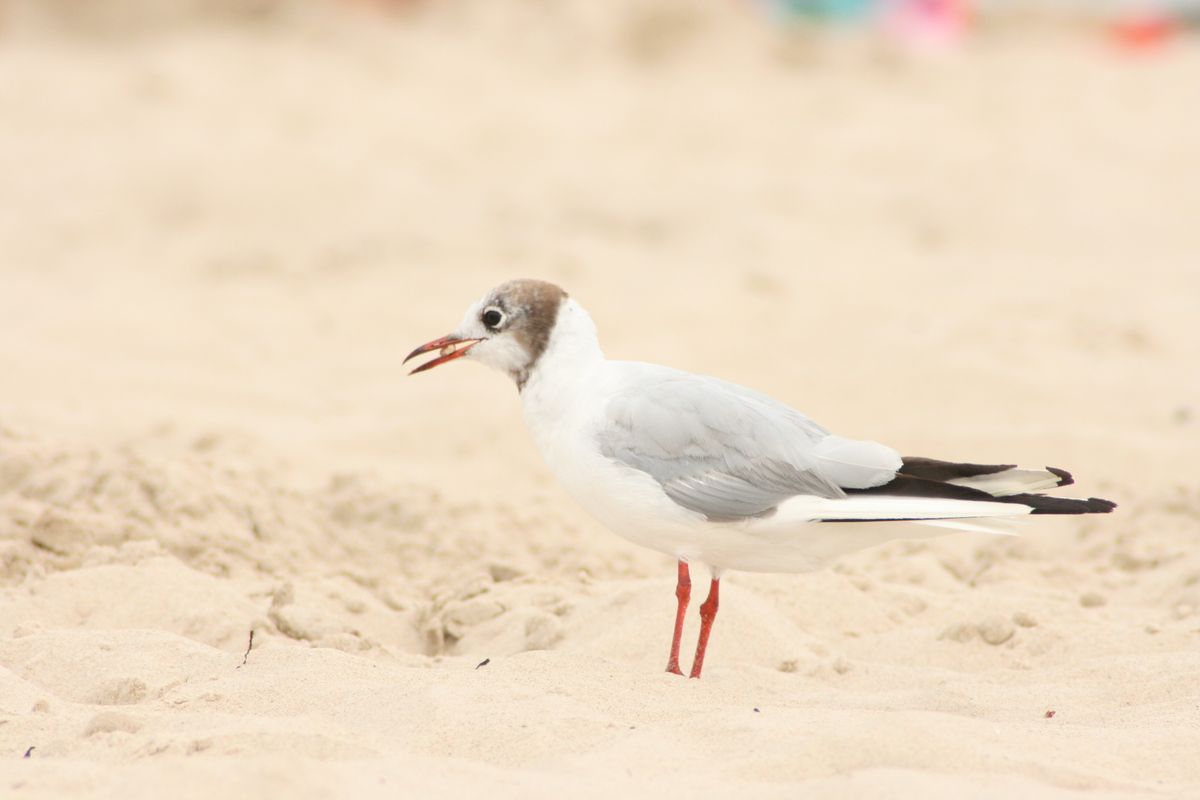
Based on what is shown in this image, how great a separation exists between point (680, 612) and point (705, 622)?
0.07 m

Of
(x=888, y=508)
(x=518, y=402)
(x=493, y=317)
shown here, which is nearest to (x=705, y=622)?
(x=888, y=508)

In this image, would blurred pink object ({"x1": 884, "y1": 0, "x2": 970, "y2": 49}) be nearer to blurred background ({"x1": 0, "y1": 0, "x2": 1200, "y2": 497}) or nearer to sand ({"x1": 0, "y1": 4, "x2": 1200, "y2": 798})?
blurred background ({"x1": 0, "y1": 0, "x2": 1200, "y2": 497})

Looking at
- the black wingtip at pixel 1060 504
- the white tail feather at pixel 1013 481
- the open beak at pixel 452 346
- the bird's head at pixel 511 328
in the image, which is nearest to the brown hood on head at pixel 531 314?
the bird's head at pixel 511 328

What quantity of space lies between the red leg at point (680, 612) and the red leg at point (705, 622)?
1.7 inches

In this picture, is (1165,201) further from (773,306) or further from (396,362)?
(396,362)

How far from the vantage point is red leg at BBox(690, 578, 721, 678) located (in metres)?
3.43

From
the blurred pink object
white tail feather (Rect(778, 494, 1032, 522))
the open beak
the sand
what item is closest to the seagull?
white tail feather (Rect(778, 494, 1032, 522))

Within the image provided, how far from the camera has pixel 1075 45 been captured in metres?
12.9

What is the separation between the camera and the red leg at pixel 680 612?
11.4 feet

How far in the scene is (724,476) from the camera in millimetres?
3418

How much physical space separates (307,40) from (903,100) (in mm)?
4362

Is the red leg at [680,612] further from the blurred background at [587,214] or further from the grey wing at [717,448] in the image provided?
the blurred background at [587,214]

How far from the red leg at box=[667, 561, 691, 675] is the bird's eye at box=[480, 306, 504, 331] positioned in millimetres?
769

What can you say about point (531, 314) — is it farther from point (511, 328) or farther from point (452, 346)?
point (452, 346)
